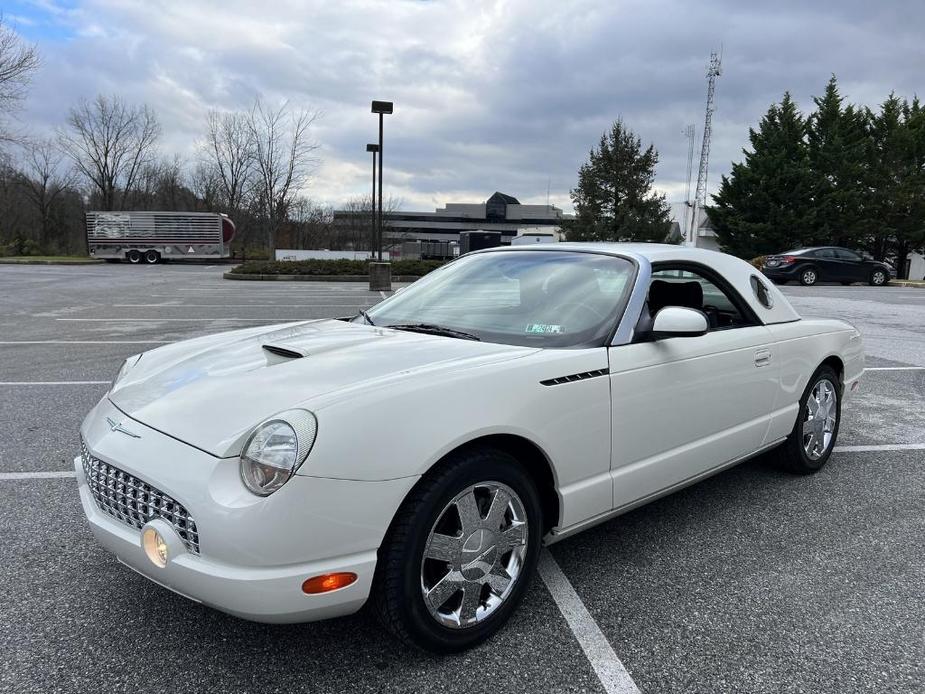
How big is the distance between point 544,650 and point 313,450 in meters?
1.12

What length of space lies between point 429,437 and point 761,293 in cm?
263

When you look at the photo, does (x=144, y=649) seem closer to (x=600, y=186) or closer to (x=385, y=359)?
(x=385, y=359)

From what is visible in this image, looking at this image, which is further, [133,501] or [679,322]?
[679,322]

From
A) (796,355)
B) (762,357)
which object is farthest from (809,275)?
(762,357)

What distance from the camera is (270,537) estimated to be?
5.90 feet

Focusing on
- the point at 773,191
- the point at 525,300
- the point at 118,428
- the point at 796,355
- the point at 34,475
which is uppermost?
the point at 773,191

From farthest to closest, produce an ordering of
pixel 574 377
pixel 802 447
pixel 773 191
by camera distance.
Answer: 1. pixel 773 191
2. pixel 802 447
3. pixel 574 377

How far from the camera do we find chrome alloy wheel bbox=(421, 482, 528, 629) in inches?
83.4

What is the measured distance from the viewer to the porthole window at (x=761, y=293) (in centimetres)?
370

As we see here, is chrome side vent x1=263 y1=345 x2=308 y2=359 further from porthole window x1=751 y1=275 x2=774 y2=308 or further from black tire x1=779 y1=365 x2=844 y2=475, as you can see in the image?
black tire x1=779 y1=365 x2=844 y2=475

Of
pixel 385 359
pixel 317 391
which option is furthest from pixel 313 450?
pixel 385 359

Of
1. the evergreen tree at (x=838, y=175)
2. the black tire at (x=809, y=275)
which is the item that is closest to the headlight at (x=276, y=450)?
the black tire at (x=809, y=275)

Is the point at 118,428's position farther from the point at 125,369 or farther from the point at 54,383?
the point at 54,383

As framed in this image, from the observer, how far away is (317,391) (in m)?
2.06
